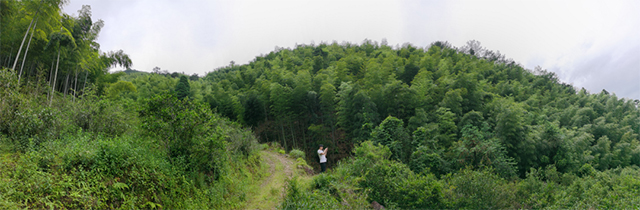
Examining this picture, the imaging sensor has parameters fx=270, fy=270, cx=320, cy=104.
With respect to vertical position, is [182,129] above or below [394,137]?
above

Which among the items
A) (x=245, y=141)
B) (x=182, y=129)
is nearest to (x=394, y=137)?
(x=245, y=141)

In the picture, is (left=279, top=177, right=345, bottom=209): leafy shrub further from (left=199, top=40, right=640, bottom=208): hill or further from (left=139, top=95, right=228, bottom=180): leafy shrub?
(left=139, top=95, right=228, bottom=180): leafy shrub

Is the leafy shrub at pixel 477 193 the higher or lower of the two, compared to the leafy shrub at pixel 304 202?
lower

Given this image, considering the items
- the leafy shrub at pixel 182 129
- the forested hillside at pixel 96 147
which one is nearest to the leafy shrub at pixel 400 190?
the forested hillside at pixel 96 147

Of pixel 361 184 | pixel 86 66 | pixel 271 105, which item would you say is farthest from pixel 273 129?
pixel 361 184

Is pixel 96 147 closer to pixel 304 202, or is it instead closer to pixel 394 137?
pixel 304 202

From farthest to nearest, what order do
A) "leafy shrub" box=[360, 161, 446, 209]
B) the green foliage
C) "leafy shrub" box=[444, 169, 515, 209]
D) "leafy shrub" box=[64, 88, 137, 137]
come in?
the green foliage → "leafy shrub" box=[444, 169, 515, 209] → "leafy shrub" box=[360, 161, 446, 209] → "leafy shrub" box=[64, 88, 137, 137]

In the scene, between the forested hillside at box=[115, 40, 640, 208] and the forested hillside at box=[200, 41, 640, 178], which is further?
the forested hillside at box=[200, 41, 640, 178]

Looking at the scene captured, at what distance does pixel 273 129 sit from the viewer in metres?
21.4

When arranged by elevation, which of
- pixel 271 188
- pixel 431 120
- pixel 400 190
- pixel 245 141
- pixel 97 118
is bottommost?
pixel 400 190

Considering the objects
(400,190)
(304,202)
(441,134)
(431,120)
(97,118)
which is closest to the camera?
(304,202)

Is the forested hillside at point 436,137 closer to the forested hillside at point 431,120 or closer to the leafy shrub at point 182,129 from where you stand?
the forested hillside at point 431,120

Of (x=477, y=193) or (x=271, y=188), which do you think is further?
(x=477, y=193)

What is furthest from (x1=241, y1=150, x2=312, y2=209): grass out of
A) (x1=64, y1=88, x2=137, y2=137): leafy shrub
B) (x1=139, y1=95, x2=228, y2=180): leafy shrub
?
(x1=64, y1=88, x2=137, y2=137): leafy shrub
